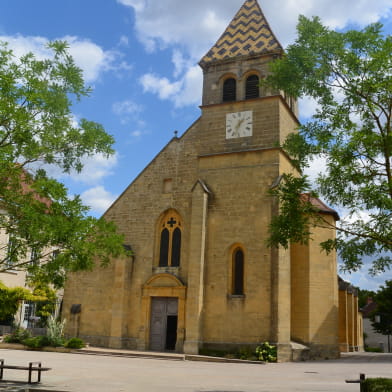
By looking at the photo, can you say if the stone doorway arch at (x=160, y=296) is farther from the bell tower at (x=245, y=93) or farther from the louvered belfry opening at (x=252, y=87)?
the louvered belfry opening at (x=252, y=87)

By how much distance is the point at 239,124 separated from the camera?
26.8 metres

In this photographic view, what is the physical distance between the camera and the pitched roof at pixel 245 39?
27.7m

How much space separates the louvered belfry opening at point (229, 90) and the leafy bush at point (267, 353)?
1344cm

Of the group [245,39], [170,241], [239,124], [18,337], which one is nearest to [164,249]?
[170,241]

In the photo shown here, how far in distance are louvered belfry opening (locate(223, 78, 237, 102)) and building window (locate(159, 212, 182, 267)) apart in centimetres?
725

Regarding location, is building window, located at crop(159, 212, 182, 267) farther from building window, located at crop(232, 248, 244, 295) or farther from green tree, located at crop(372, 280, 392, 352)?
green tree, located at crop(372, 280, 392, 352)

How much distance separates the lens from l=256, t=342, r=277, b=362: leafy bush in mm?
22250

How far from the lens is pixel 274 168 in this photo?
25188 mm

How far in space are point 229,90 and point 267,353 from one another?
14.4 metres

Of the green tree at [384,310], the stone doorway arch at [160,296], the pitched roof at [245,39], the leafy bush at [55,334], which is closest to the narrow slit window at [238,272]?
the stone doorway arch at [160,296]

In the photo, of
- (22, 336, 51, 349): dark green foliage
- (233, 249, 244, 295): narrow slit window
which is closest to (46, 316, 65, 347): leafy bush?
(22, 336, 51, 349): dark green foliage

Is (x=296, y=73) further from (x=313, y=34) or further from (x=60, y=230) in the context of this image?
(x=60, y=230)

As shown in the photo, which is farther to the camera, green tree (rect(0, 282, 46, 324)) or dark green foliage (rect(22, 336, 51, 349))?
green tree (rect(0, 282, 46, 324))

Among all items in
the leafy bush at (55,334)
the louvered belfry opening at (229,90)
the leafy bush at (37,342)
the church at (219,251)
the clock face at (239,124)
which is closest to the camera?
the church at (219,251)
